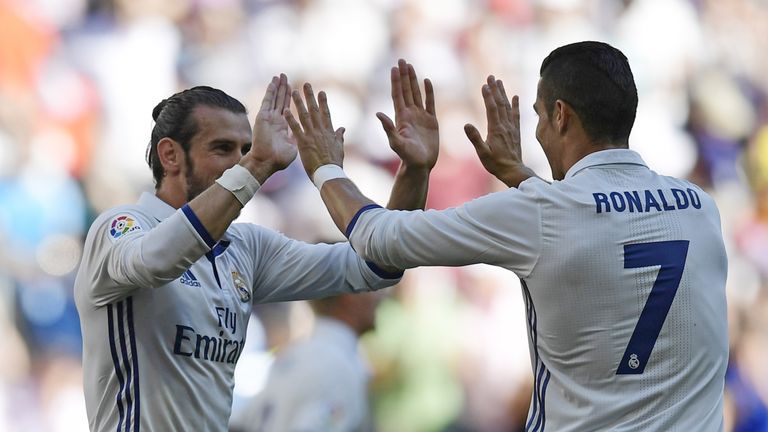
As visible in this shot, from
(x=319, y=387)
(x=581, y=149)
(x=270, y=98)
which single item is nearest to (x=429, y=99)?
(x=270, y=98)

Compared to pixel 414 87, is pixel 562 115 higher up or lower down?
lower down

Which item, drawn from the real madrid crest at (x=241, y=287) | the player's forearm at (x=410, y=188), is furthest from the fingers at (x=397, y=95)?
the real madrid crest at (x=241, y=287)

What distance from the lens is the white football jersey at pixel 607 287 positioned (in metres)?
2.55

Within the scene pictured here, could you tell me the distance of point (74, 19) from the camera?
5.94 m

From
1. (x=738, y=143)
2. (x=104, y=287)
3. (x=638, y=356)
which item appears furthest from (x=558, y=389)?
(x=738, y=143)

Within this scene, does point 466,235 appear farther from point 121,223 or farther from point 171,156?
point 171,156

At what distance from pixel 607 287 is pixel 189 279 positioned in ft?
3.90

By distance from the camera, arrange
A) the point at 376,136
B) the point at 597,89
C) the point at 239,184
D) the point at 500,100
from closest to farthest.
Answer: the point at 597,89 < the point at 239,184 < the point at 500,100 < the point at 376,136

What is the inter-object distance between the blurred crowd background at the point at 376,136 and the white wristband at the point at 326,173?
3.01m

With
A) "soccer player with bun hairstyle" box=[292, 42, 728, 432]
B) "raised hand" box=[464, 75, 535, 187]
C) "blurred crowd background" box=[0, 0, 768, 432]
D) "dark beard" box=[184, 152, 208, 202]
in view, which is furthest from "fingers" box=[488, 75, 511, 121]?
"blurred crowd background" box=[0, 0, 768, 432]

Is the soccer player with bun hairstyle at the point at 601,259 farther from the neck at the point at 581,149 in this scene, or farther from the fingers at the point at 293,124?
the fingers at the point at 293,124

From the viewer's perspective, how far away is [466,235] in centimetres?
261

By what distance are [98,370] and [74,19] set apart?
3433mm

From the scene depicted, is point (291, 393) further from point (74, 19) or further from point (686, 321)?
point (74, 19)
